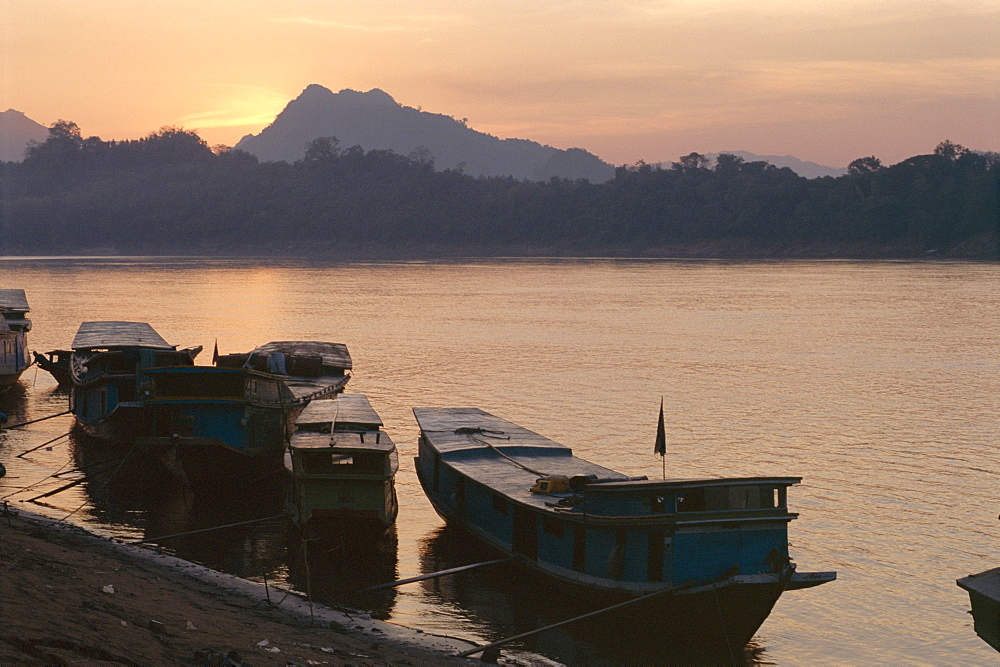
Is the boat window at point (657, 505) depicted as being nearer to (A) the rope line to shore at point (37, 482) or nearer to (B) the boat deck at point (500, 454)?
(B) the boat deck at point (500, 454)

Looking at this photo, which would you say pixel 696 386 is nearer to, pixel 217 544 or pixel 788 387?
pixel 788 387

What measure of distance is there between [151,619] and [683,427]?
31.7 metres

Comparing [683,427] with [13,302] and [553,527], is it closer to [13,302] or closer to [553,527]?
[553,527]

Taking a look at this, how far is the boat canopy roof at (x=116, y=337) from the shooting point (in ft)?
134

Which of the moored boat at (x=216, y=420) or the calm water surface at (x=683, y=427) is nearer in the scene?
the calm water surface at (x=683, y=427)

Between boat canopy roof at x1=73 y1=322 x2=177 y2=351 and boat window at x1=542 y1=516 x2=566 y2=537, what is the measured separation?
22.4m

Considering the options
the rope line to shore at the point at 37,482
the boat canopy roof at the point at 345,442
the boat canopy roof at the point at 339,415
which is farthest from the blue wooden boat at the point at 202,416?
the boat canopy roof at the point at 345,442

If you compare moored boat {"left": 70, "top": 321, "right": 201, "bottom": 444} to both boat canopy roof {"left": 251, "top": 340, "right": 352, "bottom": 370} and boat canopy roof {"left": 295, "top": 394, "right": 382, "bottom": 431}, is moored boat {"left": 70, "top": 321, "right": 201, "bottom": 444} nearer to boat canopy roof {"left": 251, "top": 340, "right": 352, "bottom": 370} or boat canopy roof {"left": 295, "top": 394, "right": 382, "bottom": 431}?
boat canopy roof {"left": 251, "top": 340, "right": 352, "bottom": 370}

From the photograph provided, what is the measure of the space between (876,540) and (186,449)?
19732 mm

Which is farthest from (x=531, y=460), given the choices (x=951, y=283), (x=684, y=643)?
(x=951, y=283)

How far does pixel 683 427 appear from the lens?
4562 cm

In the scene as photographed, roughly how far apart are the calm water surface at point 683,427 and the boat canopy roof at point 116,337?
376 cm

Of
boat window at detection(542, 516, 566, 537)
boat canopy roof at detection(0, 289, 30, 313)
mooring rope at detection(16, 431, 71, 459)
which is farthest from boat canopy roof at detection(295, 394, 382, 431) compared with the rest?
boat canopy roof at detection(0, 289, 30, 313)

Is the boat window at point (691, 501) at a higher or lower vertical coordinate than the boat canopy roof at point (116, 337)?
lower
